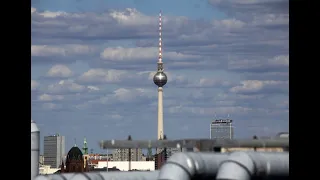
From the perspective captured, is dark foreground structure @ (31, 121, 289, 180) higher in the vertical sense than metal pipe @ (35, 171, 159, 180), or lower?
higher

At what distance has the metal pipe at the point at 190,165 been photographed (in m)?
31.9

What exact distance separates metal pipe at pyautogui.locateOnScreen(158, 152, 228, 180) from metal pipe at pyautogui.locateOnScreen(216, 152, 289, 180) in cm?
95

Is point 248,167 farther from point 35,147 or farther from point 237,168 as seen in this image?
point 35,147

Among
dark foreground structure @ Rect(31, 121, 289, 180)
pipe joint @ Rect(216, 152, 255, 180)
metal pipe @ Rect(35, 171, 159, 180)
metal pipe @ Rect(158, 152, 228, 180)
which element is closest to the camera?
dark foreground structure @ Rect(31, 121, 289, 180)

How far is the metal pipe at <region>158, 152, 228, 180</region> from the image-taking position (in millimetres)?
31906

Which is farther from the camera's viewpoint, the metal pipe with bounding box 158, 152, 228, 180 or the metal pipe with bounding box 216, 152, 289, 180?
the metal pipe with bounding box 158, 152, 228, 180

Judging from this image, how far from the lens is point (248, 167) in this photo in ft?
101

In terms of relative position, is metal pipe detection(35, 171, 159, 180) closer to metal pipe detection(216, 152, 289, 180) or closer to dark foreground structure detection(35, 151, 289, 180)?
dark foreground structure detection(35, 151, 289, 180)

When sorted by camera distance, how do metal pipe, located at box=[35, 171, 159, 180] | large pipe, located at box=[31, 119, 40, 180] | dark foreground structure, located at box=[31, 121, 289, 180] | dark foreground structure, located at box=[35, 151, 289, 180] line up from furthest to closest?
large pipe, located at box=[31, 119, 40, 180]
metal pipe, located at box=[35, 171, 159, 180]
dark foreground structure, located at box=[35, 151, 289, 180]
dark foreground structure, located at box=[31, 121, 289, 180]

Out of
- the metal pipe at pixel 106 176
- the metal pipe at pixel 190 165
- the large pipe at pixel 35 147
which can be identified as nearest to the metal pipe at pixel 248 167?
the metal pipe at pixel 190 165

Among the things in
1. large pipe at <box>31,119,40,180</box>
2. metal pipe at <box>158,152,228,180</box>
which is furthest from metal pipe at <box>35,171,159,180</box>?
Answer: large pipe at <box>31,119,40,180</box>

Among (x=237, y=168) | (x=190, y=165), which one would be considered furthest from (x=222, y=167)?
(x=190, y=165)
